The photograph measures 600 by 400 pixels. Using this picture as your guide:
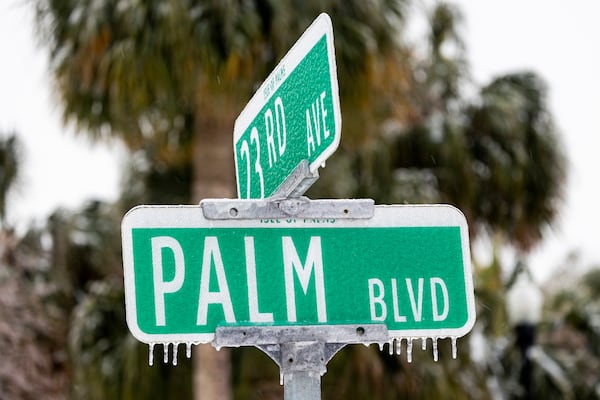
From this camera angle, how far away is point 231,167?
21.8 ft

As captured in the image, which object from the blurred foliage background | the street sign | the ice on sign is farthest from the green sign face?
the blurred foliage background

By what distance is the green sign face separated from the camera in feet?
5.71

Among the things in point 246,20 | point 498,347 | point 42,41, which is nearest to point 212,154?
point 246,20

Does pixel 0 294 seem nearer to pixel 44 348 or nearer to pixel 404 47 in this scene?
pixel 44 348

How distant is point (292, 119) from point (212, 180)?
469cm

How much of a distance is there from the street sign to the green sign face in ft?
0.41

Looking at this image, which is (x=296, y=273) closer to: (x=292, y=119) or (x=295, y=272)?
(x=295, y=272)

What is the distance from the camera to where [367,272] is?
1.82 m

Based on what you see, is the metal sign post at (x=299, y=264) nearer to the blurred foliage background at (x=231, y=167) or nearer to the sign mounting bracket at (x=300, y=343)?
the sign mounting bracket at (x=300, y=343)

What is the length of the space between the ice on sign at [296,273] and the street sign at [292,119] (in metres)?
0.12

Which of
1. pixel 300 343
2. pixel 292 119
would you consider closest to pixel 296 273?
pixel 300 343

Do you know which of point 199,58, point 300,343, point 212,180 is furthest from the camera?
point 212,180

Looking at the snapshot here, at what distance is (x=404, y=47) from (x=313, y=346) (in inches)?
219

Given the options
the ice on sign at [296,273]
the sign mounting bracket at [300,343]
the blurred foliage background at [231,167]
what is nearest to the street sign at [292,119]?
the ice on sign at [296,273]
